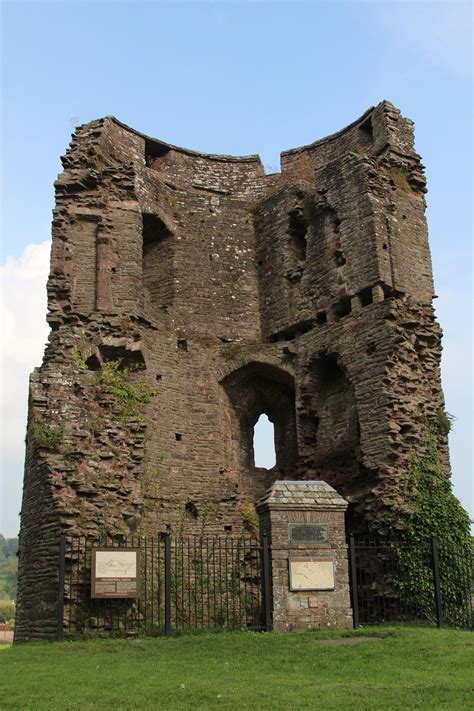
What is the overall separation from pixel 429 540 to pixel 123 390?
777 centimetres

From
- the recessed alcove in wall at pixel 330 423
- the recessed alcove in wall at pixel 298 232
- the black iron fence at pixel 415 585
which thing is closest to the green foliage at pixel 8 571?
the recessed alcove in wall at pixel 330 423

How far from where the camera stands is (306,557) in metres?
14.4

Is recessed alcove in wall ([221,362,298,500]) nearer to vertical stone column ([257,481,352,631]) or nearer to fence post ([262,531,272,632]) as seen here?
vertical stone column ([257,481,352,631])

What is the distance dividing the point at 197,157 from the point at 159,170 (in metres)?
1.44

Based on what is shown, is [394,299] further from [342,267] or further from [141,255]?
[141,255]

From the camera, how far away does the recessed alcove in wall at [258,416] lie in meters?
23.0

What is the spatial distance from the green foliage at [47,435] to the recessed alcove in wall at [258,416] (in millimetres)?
5786

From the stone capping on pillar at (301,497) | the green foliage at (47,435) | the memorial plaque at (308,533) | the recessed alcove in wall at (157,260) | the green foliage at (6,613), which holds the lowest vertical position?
the green foliage at (6,613)

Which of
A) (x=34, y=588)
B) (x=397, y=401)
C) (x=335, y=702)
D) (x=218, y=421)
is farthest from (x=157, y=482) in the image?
(x=335, y=702)

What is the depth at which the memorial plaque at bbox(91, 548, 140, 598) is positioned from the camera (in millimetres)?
14841

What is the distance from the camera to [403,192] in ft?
73.8

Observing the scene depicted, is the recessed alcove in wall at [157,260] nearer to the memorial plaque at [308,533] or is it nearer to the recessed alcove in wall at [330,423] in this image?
the recessed alcove in wall at [330,423]

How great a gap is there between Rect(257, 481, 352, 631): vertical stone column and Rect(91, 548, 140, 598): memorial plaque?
2441 mm

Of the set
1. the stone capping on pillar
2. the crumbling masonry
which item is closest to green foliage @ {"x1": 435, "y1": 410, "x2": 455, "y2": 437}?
the crumbling masonry
